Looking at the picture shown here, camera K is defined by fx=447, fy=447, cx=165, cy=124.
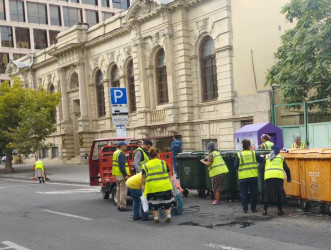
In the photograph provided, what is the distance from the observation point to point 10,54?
55938 millimetres

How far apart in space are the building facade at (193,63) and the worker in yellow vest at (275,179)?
9.92 metres

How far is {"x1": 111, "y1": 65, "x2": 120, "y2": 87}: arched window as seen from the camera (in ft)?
98.4

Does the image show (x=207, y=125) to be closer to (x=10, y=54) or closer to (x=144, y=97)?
(x=144, y=97)

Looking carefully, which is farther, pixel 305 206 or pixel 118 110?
pixel 118 110

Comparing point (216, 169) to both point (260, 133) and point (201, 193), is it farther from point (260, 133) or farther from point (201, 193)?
point (260, 133)

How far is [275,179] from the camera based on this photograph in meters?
9.28

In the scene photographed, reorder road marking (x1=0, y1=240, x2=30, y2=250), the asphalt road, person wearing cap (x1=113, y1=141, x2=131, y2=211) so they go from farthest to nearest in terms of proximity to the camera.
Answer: person wearing cap (x1=113, y1=141, x2=131, y2=211), road marking (x1=0, y1=240, x2=30, y2=250), the asphalt road

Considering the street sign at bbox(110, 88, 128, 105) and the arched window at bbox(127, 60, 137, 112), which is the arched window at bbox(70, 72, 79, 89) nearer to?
the arched window at bbox(127, 60, 137, 112)

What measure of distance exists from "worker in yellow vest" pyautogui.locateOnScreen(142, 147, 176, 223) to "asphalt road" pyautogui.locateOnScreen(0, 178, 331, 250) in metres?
0.39

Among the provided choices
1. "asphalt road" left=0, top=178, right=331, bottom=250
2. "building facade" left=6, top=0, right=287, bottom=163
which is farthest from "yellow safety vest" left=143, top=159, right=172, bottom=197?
"building facade" left=6, top=0, right=287, bottom=163

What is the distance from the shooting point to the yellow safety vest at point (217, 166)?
11090mm

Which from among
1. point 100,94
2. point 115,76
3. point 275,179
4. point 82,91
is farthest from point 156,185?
point 82,91

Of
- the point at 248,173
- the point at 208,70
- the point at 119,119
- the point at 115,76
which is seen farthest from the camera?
the point at 115,76

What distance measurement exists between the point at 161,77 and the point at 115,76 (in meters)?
5.63
